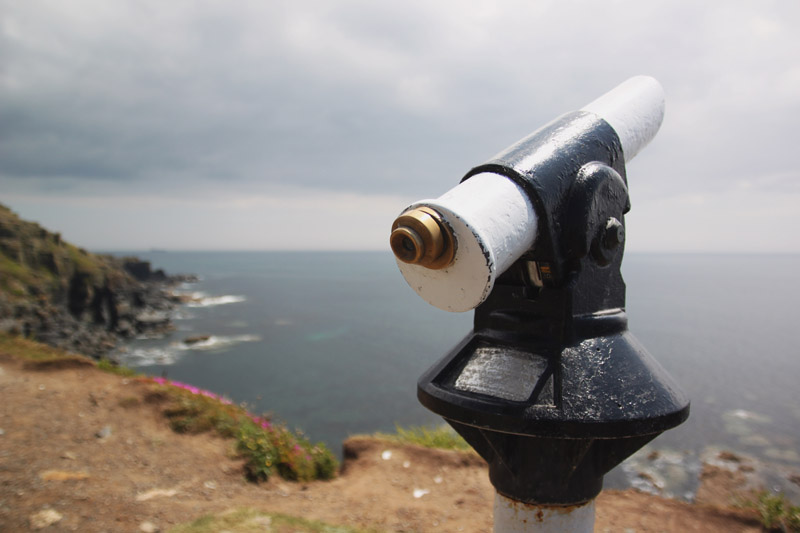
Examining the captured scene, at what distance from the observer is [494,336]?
1847 millimetres

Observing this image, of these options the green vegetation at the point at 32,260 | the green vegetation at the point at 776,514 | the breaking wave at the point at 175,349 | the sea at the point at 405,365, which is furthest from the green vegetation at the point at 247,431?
the breaking wave at the point at 175,349

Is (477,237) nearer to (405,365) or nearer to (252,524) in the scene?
(252,524)

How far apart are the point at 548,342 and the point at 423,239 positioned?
0.71 metres

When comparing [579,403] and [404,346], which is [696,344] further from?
[579,403]

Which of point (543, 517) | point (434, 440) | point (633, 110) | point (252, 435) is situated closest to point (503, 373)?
point (543, 517)

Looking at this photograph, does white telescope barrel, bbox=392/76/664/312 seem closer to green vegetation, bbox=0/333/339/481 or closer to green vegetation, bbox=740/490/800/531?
green vegetation, bbox=740/490/800/531

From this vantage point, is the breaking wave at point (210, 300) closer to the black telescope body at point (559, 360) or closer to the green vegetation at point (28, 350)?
the green vegetation at point (28, 350)

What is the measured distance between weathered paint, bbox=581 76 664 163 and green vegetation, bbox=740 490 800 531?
399cm

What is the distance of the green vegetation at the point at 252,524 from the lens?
3676 mm

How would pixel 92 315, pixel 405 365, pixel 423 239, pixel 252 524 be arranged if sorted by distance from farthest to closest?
pixel 92 315 < pixel 405 365 < pixel 252 524 < pixel 423 239

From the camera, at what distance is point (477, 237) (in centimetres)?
131

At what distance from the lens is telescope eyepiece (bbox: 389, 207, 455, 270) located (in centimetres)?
128

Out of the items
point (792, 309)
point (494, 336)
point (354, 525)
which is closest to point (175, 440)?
point (354, 525)

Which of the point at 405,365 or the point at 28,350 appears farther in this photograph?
the point at 405,365
